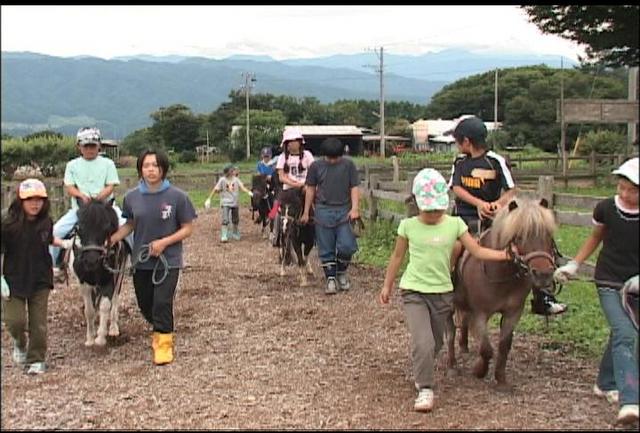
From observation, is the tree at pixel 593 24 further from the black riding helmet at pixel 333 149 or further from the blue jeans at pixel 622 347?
the blue jeans at pixel 622 347

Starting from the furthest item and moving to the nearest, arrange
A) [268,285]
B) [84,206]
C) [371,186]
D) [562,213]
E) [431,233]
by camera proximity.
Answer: [371,186], [268,285], [562,213], [84,206], [431,233]

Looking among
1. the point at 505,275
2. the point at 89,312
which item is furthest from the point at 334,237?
the point at 505,275

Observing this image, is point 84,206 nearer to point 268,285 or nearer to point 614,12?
point 268,285

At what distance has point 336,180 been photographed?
953cm

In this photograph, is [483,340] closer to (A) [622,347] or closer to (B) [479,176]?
(A) [622,347]

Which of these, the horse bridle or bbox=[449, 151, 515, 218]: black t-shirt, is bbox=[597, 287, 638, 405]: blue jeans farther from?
the horse bridle

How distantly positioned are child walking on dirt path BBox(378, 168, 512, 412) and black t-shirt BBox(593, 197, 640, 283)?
0.61m

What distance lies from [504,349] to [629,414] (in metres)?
1.15

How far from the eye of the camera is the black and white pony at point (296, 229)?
406 inches

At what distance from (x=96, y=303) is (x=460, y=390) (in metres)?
3.45

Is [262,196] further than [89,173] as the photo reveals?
Yes

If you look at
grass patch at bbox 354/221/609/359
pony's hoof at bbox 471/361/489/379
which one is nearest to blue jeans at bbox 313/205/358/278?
grass patch at bbox 354/221/609/359

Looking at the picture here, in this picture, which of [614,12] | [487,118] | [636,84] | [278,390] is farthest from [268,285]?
[487,118]

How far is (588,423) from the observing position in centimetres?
479
